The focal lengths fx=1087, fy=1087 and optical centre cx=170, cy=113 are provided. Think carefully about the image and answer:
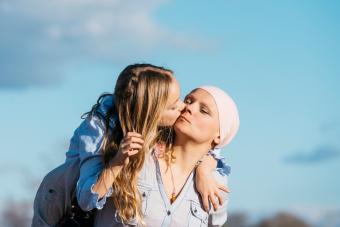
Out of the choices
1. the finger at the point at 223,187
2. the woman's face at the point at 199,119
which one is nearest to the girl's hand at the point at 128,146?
the woman's face at the point at 199,119

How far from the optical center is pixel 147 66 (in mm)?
8453

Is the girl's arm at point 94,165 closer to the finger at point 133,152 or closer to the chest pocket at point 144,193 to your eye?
the finger at point 133,152

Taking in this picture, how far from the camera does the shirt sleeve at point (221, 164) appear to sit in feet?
30.1

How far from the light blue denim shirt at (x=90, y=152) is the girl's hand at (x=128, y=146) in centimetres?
24

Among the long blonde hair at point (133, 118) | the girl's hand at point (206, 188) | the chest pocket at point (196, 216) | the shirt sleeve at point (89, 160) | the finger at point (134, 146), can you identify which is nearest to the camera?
the finger at point (134, 146)

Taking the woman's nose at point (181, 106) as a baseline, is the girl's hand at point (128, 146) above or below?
below

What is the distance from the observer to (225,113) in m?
8.96

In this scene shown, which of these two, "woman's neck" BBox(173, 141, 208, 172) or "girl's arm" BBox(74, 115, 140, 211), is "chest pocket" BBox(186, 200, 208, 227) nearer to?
"woman's neck" BBox(173, 141, 208, 172)

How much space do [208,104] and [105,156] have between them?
3.68ft

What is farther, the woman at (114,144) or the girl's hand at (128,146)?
the woman at (114,144)

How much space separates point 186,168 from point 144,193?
0.56m

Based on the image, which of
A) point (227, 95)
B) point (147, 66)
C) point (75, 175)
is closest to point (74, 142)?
point (75, 175)

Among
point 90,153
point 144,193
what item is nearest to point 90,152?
point 90,153

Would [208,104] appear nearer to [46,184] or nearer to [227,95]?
[227,95]
